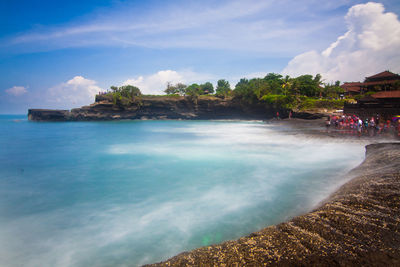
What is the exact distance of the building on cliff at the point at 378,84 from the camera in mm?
33219

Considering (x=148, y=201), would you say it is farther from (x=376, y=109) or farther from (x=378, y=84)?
(x=378, y=84)

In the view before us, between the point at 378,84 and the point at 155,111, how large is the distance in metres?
51.7

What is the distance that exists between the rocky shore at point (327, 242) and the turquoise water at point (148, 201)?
160 centimetres

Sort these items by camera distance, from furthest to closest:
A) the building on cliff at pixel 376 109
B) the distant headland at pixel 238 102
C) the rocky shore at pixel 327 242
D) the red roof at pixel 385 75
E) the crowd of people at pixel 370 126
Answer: the distant headland at pixel 238 102 < the red roof at pixel 385 75 < the building on cliff at pixel 376 109 < the crowd of people at pixel 370 126 < the rocky shore at pixel 327 242

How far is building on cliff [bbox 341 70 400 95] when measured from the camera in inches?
1308

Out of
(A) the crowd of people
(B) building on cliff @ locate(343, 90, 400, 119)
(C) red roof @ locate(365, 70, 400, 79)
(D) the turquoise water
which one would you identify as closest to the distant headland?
(C) red roof @ locate(365, 70, 400, 79)

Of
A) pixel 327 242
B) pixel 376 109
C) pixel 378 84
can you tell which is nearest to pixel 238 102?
pixel 378 84

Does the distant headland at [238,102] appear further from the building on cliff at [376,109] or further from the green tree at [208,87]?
the green tree at [208,87]

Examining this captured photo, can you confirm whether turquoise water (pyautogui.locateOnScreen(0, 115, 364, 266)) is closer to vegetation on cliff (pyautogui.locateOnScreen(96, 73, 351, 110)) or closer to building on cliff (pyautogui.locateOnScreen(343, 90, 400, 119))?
building on cliff (pyautogui.locateOnScreen(343, 90, 400, 119))

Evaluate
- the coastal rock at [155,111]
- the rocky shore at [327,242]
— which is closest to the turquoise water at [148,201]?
the rocky shore at [327,242]

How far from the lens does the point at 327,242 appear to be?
2.66 m

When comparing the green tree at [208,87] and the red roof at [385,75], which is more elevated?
the green tree at [208,87]

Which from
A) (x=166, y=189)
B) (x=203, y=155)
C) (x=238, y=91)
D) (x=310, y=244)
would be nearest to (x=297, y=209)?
(x=310, y=244)

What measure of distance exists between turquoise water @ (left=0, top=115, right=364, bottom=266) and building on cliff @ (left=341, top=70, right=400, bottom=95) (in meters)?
31.7
